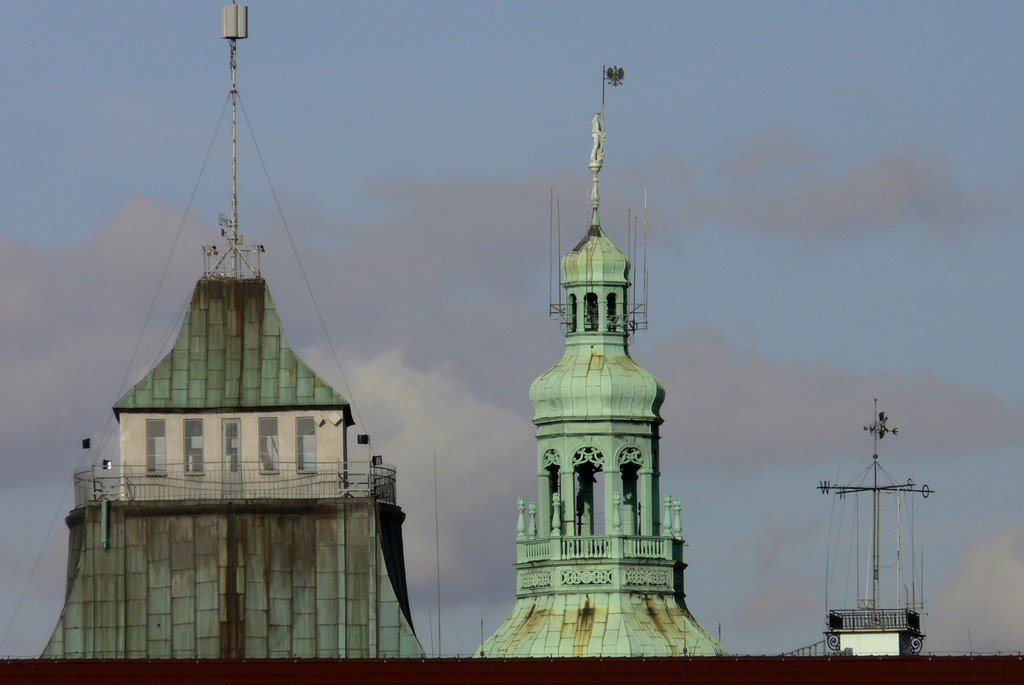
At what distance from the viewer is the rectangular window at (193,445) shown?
19788 centimetres

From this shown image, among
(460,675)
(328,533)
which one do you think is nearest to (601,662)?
(460,675)

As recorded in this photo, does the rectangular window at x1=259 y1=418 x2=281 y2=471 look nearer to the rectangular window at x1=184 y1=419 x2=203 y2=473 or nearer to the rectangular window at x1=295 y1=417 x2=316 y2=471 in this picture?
the rectangular window at x1=295 y1=417 x2=316 y2=471

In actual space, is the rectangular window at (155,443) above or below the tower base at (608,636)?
above

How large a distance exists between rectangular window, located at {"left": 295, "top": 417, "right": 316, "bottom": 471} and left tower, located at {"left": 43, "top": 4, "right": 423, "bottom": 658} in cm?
4

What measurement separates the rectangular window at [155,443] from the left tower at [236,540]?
0.05 metres

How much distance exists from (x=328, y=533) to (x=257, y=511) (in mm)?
2776

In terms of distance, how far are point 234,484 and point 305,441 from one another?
3264 millimetres

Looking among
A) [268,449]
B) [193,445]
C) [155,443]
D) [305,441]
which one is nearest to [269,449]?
[268,449]

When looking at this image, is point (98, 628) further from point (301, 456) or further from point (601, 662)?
point (601, 662)

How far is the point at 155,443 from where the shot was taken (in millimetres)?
198625

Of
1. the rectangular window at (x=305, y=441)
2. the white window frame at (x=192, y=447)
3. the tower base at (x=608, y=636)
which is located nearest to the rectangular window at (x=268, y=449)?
the rectangular window at (x=305, y=441)

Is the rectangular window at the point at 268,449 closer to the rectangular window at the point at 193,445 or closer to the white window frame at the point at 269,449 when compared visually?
the white window frame at the point at 269,449

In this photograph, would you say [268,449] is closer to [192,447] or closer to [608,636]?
[192,447]

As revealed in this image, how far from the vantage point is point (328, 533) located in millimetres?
196500
